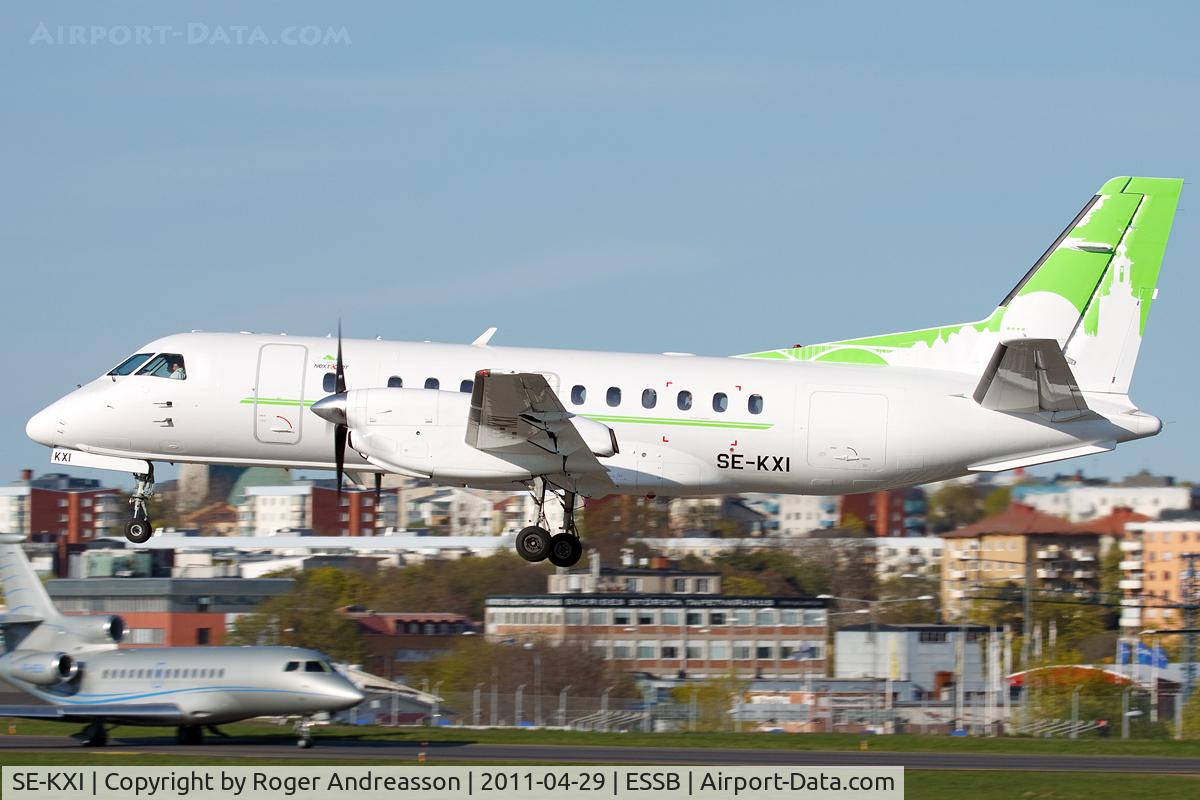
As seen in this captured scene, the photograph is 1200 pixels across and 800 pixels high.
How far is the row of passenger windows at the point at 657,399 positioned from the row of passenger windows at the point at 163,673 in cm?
899

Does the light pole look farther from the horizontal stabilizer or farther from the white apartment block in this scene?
the white apartment block

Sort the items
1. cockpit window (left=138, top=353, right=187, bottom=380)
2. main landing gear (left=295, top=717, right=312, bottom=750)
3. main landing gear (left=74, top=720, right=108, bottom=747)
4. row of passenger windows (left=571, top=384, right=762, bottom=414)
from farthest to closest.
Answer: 1. main landing gear (left=74, top=720, right=108, bottom=747)
2. main landing gear (left=295, top=717, right=312, bottom=750)
3. cockpit window (left=138, top=353, right=187, bottom=380)
4. row of passenger windows (left=571, top=384, right=762, bottom=414)

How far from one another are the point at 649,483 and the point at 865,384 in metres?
3.65

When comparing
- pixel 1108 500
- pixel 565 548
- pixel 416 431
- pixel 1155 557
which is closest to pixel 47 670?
pixel 416 431

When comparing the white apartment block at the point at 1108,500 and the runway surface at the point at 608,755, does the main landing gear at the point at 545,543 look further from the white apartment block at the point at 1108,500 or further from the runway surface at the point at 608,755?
the white apartment block at the point at 1108,500

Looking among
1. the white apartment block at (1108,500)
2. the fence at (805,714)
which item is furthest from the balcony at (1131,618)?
the fence at (805,714)

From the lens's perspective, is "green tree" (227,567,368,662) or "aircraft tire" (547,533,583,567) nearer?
"aircraft tire" (547,533,583,567)

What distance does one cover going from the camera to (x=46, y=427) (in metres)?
24.6

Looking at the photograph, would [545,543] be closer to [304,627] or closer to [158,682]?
[158,682]

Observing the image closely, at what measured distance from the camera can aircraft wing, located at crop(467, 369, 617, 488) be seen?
69.6 ft

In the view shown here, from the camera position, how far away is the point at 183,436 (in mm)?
23828

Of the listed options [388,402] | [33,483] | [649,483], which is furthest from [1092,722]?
[33,483]

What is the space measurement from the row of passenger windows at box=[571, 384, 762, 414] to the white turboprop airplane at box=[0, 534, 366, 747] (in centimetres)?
790

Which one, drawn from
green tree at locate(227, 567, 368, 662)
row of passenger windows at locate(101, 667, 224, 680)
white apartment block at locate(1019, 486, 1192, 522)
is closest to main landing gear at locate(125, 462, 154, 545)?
row of passenger windows at locate(101, 667, 224, 680)
